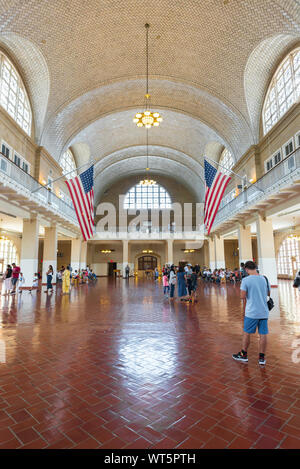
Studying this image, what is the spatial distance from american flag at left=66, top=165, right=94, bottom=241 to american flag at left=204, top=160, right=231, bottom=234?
6.36 meters

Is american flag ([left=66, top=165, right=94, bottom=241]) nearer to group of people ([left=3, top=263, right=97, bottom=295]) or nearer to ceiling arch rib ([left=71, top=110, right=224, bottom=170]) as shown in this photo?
group of people ([left=3, top=263, right=97, bottom=295])

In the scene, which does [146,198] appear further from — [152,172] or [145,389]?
[145,389]

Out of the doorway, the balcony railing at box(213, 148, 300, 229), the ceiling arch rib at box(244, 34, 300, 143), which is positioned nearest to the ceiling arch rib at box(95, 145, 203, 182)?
the ceiling arch rib at box(244, 34, 300, 143)

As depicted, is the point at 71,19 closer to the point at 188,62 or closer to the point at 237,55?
the point at 188,62

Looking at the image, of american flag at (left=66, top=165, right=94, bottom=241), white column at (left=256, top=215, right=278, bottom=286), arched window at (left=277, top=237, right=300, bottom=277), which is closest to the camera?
american flag at (left=66, top=165, right=94, bottom=241)

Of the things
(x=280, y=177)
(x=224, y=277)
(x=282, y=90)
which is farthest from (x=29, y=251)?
(x=282, y=90)

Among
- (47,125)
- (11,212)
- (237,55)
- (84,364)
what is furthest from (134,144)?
(84,364)

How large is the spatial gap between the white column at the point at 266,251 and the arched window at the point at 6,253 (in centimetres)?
2198

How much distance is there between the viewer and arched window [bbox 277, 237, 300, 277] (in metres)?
20.3

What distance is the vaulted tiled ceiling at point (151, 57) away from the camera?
10.4 meters

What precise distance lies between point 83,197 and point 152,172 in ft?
72.7

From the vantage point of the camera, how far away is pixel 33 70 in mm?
12852
